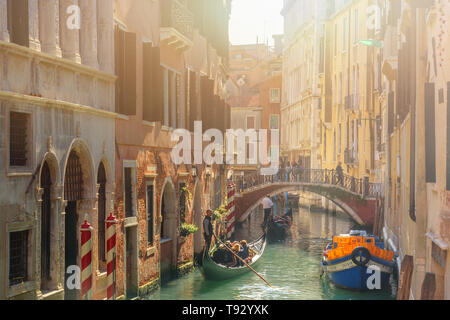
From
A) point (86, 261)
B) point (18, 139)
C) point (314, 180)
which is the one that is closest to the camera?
point (18, 139)

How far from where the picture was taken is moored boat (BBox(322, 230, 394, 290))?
14.4m

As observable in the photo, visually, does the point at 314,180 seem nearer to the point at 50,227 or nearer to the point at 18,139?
the point at 50,227

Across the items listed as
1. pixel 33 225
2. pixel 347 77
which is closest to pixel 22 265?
pixel 33 225

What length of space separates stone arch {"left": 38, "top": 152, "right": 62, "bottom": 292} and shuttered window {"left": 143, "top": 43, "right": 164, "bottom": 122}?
→ 12.4ft

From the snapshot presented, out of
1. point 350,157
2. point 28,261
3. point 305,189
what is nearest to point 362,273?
point 28,261

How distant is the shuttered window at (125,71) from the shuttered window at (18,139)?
289 cm

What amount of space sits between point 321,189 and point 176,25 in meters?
16.3

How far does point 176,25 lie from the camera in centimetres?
1410

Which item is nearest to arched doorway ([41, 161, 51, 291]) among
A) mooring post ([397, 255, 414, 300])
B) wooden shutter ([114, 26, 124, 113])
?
wooden shutter ([114, 26, 124, 113])

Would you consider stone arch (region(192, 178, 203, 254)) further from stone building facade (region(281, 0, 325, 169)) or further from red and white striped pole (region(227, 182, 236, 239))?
stone building facade (region(281, 0, 325, 169))

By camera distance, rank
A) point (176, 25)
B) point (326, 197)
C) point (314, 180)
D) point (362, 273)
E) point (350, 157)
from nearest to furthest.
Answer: point (176, 25) < point (362, 273) < point (326, 197) < point (314, 180) < point (350, 157)
